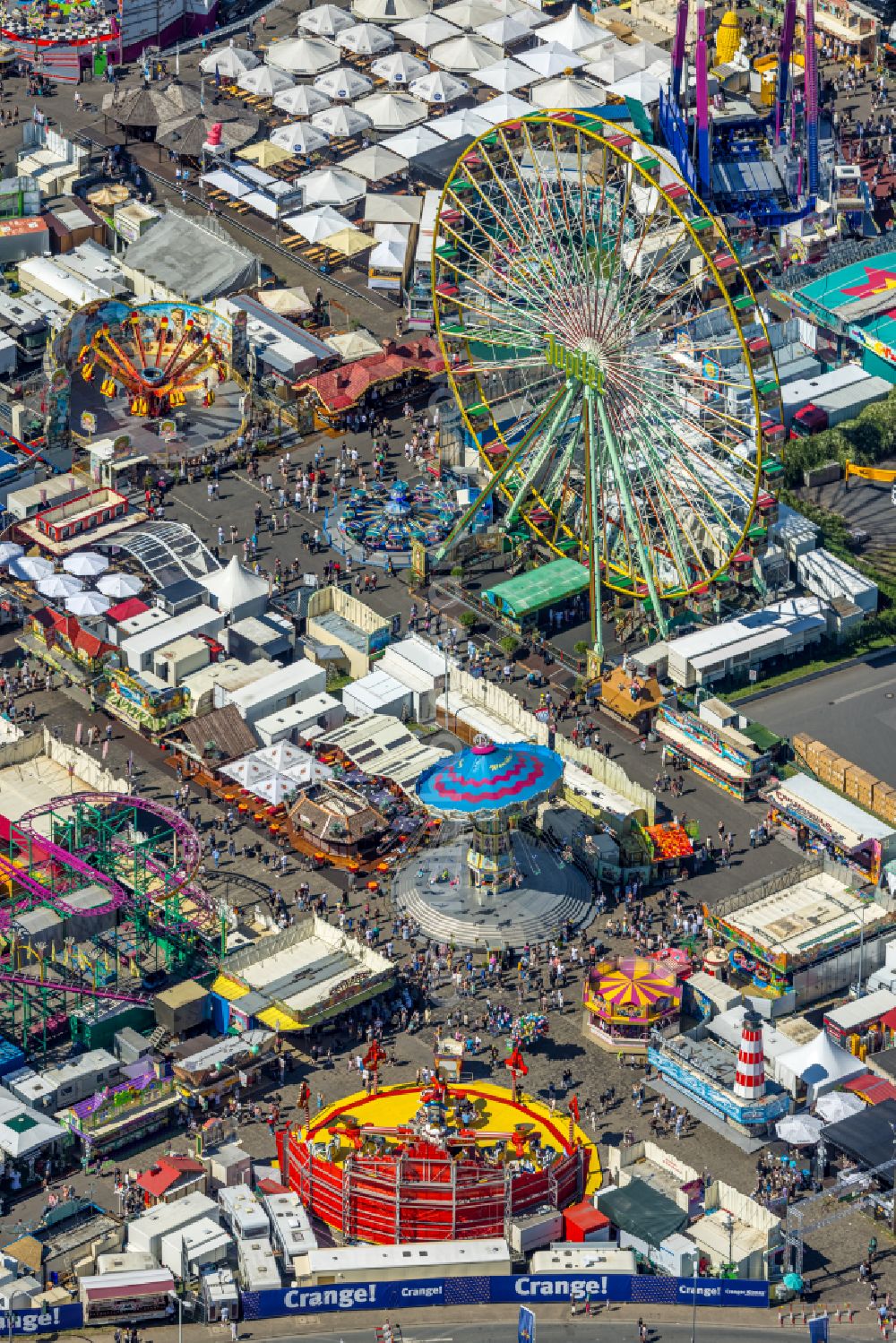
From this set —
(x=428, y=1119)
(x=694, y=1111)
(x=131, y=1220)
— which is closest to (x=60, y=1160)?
(x=131, y=1220)

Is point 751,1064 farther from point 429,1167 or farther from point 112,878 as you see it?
point 112,878

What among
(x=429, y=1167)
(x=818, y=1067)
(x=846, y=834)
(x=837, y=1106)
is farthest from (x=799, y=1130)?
(x=846, y=834)

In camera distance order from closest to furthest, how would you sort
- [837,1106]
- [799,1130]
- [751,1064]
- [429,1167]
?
[429,1167] < [799,1130] < [751,1064] < [837,1106]

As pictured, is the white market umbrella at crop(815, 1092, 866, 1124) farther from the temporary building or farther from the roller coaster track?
the roller coaster track

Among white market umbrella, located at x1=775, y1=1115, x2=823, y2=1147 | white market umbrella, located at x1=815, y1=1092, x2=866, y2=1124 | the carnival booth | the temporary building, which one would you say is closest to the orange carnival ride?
white market umbrella, located at x1=775, y1=1115, x2=823, y2=1147

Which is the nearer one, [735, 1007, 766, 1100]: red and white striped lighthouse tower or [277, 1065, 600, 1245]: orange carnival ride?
[277, 1065, 600, 1245]: orange carnival ride

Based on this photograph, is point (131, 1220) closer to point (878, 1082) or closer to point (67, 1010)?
point (67, 1010)

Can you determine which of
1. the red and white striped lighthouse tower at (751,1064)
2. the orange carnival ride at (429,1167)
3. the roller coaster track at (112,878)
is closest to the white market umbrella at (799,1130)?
the red and white striped lighthouse tower at (751,1064)
